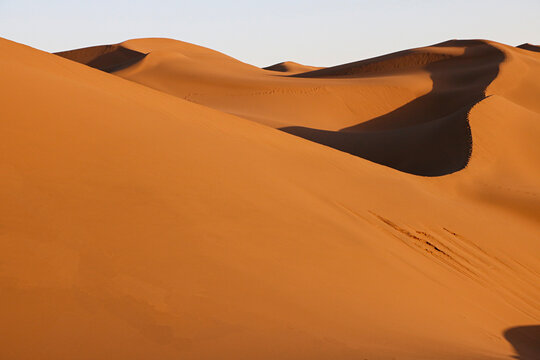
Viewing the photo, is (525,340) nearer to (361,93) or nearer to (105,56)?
(361,93)

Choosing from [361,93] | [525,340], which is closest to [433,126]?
[361,93]

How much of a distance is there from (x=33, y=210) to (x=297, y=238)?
1.87 m

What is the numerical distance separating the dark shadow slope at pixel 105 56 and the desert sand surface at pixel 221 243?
29.4 m

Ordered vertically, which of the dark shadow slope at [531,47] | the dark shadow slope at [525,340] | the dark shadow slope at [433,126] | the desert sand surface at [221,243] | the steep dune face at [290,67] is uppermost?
the dark shadow slope at [531,47]

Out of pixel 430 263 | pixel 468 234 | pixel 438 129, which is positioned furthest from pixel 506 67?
pixel 430 263

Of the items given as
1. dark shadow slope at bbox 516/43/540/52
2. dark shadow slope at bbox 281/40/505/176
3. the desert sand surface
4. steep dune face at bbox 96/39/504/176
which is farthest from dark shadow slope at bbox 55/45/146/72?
the desert sand surface

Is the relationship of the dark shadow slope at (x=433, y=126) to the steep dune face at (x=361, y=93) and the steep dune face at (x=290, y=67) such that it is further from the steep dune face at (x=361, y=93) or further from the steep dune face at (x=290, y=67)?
the steep dune face at (x=290, y=67)

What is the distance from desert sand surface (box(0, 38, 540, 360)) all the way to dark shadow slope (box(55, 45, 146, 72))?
29390 mm

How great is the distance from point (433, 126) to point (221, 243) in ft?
37.6

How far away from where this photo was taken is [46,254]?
3.55 m

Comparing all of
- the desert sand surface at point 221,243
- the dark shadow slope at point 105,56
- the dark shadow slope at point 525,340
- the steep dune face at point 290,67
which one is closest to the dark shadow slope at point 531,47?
the steep dune face at point 290,67

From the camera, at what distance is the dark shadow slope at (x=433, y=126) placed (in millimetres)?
13273

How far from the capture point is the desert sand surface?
128 inches

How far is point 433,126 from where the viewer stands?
14945mm
